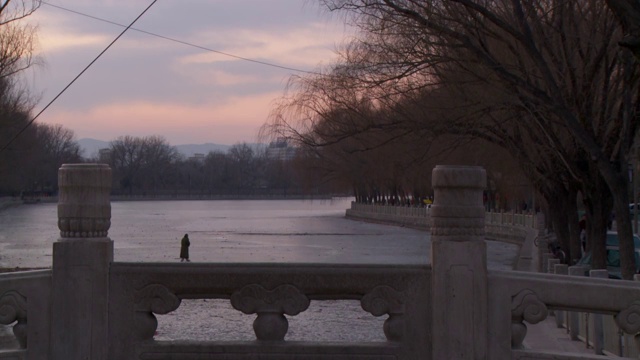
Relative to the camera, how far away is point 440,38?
14.1 metres

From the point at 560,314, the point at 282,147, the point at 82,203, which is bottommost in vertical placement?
the point at 560,314

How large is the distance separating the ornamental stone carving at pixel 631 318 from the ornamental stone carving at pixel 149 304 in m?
3.23

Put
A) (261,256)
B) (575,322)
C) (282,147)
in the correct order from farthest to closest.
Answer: (261,256) < (282,147) < (575,322)

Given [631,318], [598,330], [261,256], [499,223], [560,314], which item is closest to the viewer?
[631,318]

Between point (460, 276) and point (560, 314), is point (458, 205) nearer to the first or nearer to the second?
point (460, 276)

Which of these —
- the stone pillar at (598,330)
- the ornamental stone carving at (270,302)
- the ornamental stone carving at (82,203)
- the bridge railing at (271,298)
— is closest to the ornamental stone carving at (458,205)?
the bridge railing at (271,298)

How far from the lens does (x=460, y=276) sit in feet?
21.2

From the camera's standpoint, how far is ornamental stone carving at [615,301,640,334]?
6426mm

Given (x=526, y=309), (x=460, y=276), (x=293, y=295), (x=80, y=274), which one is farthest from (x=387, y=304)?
(x=80, y=274)

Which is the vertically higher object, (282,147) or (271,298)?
(282,147)

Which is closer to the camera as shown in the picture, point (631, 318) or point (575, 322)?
point (631, 318)

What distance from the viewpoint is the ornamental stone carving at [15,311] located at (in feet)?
21.0

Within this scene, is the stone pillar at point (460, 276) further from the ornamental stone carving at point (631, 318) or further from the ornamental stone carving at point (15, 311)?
the ornamental stone carving at point (15, 311)

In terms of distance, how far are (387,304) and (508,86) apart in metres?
8.58
